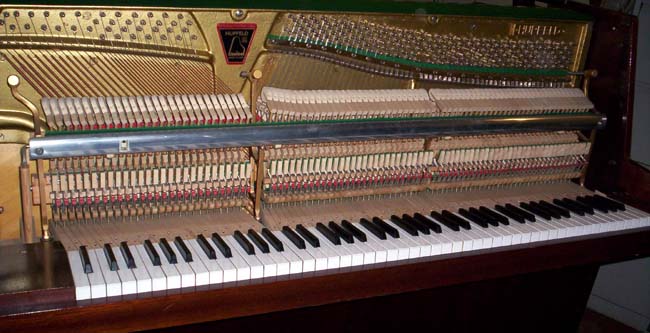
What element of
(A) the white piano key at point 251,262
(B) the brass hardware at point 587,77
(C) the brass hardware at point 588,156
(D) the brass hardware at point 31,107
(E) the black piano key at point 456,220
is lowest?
(A) the white piano key at point 251,262

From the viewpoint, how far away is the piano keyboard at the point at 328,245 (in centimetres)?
199

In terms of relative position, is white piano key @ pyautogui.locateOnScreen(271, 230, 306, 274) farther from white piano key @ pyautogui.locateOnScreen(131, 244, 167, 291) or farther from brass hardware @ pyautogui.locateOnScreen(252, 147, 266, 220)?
white piano key @ pyautogui.locateOnScreen(131, 244, 167, 291)

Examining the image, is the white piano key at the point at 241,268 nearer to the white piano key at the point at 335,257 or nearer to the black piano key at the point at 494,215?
the white piano key at the point at 335,257

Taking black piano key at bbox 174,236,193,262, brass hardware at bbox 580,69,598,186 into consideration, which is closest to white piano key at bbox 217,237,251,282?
black piano key at bbox 174,236,193,262

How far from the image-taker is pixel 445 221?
256 cm

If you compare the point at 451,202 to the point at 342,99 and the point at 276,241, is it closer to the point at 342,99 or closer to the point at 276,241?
the point at 342,99

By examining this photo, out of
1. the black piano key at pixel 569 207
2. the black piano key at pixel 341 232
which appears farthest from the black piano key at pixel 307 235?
the black piano key at pixel 569 207

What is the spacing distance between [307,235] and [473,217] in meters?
0.74

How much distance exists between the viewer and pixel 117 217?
7.51 feet

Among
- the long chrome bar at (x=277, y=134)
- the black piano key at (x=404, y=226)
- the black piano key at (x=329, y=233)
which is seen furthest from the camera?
the black piano key at (x=404, y=226)

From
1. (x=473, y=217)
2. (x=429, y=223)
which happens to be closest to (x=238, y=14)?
(x=429, y=223)

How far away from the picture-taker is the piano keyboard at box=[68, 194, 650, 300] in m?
1.99

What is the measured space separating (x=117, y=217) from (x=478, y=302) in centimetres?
188

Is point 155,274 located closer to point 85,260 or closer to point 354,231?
point 85,260
